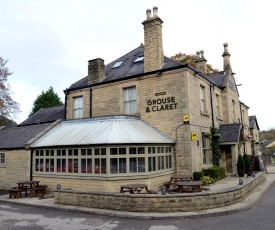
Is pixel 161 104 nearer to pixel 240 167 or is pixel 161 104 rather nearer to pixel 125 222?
pixel 240 167

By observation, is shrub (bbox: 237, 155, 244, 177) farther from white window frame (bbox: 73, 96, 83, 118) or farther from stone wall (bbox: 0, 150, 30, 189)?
stone wall (bbox: 0, 150, 30, 189)

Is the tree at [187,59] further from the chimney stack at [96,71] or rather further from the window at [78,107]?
the window at [78,107]

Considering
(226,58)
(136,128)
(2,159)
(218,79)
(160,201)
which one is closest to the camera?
(160,201)

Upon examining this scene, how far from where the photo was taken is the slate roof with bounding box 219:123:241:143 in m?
17.7

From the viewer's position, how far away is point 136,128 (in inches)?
547

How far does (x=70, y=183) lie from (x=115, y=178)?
111 inches

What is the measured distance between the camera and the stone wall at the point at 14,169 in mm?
15008

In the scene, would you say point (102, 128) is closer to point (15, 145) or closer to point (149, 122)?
point (149, 122)

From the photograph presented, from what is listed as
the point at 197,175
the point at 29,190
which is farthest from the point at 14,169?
the point at 197,175

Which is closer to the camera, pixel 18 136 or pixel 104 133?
pixel 104 133

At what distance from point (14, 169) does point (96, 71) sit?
8.61 meters

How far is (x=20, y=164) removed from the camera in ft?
50.1

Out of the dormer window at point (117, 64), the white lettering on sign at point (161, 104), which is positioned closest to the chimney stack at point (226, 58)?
the dormer window at point (117, 64)

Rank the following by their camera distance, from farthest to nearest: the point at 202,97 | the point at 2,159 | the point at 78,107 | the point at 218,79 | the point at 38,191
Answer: the point at 218,79
the point at 78,107
the point at 202,97
the point at 2,159
the point at 38,191
